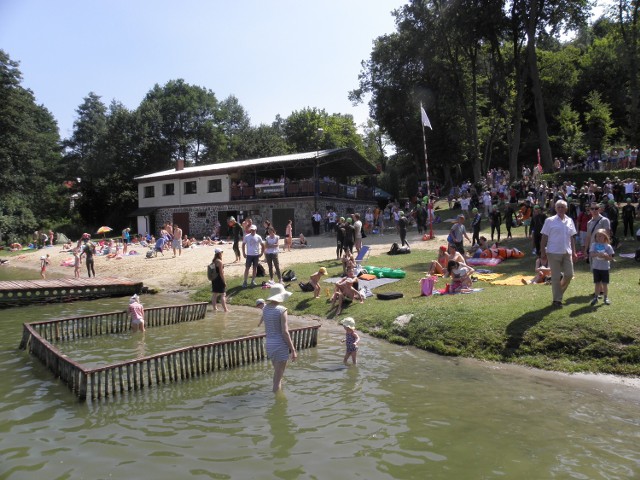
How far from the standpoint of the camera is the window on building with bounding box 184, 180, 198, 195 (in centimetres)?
4269

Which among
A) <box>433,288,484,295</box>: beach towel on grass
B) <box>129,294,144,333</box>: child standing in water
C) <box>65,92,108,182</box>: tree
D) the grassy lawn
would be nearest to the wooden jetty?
<box>129,294,144,333</box>: child standing in water

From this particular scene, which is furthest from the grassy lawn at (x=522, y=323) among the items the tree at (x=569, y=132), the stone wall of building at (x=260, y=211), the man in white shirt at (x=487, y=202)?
the tree at (x=569, y=132)

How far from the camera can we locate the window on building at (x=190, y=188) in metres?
42.7

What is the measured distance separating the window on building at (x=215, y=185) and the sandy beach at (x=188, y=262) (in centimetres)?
970

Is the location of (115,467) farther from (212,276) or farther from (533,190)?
(533,190)

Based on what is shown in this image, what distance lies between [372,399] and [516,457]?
97.9 inches

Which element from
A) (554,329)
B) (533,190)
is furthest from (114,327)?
(533,190)

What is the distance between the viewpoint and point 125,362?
8094 mm

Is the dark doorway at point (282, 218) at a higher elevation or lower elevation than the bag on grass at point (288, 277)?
higher

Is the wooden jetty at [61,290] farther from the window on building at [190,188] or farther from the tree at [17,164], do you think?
the tree at [17,164]

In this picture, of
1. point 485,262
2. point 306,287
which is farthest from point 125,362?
point 485,262

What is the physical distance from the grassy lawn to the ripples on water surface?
73 cm

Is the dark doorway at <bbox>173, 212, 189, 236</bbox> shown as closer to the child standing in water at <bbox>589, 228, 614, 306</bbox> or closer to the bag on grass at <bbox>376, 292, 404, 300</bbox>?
the bag on grass at <bbox>376, 292, 404, 300</bbox>

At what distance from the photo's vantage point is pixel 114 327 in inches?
521
